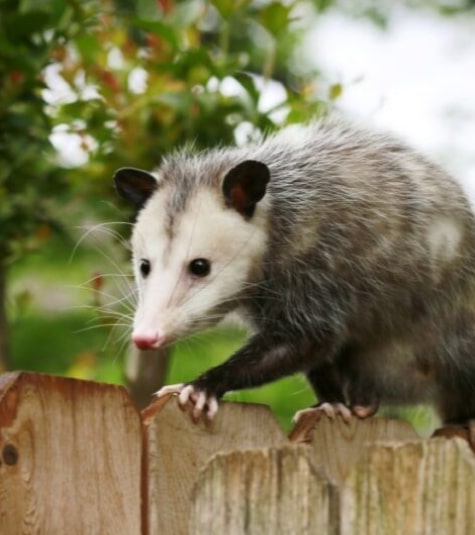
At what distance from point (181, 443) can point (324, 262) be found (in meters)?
0.86

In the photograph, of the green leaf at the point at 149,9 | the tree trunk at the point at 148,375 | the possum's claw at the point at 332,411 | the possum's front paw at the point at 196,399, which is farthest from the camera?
the tree trunk at the point at 148,375

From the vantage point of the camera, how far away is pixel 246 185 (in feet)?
8.30

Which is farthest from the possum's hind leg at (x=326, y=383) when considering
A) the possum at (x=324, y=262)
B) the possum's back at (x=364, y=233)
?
the possum's back at (x=364, y=233)

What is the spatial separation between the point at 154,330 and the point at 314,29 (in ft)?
15.4

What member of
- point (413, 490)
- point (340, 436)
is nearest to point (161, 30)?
point (340, 436)

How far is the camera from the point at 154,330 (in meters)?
2.24

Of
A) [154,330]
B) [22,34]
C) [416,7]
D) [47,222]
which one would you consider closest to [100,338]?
[47,222]

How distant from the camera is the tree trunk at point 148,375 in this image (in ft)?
10.0

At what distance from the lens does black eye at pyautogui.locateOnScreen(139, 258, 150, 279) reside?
251cm

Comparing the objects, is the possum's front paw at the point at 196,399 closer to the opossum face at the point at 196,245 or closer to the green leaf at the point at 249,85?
the opossum face at the point at 196,245

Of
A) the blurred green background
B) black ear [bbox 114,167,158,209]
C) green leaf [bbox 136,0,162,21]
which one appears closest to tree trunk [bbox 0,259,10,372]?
the blurred green background

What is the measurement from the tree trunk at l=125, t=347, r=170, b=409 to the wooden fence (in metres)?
0.96

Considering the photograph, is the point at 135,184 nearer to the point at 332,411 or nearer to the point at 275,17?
the point at 275,17

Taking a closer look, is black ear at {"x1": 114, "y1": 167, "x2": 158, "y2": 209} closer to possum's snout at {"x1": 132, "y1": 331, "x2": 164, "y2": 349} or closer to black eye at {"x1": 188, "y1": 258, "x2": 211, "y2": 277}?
black eye at {"x1": 188, "y1": 258, "x2": 211, "y2": 277}
